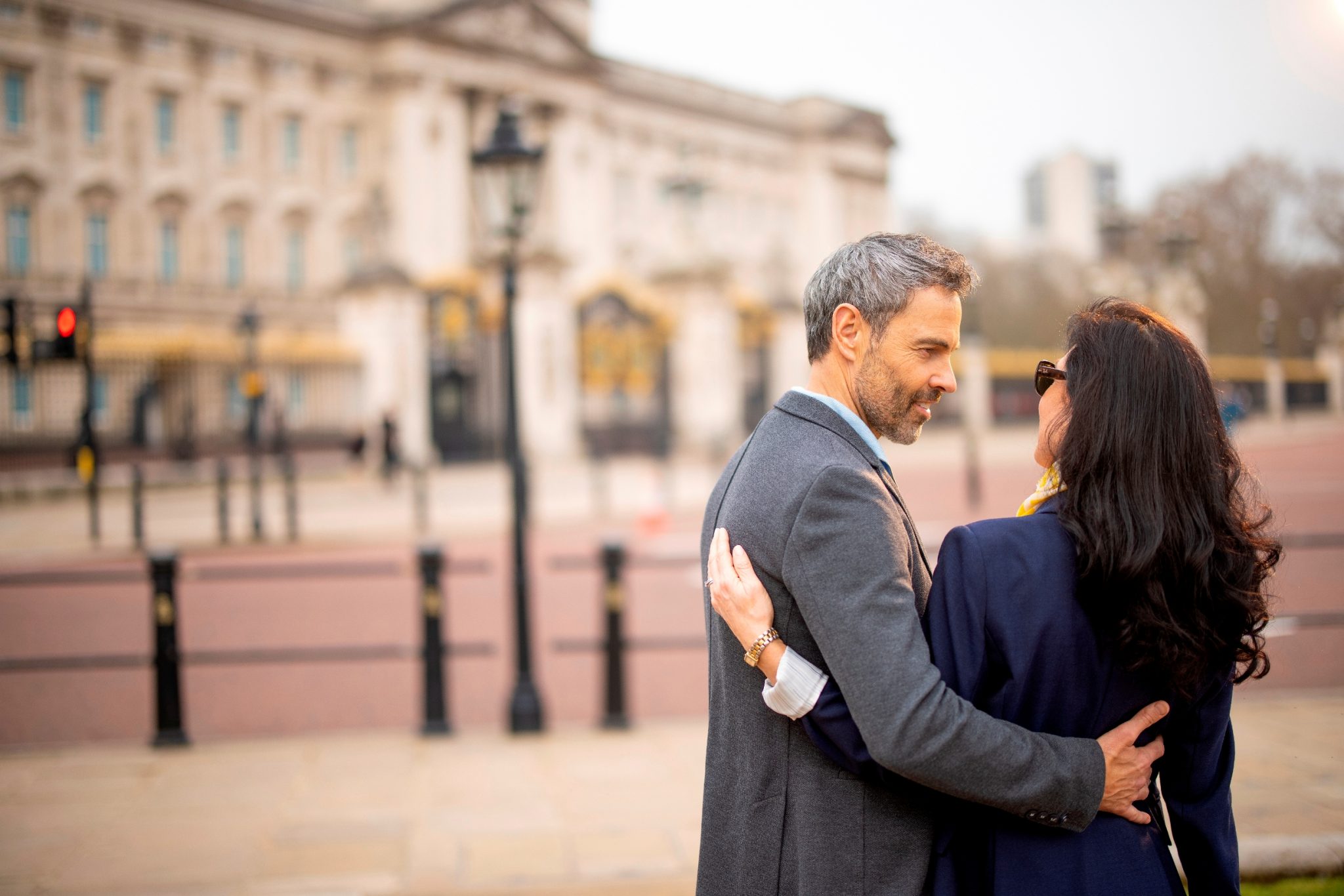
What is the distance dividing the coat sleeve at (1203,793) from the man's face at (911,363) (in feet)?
2.45

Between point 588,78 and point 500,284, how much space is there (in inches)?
795

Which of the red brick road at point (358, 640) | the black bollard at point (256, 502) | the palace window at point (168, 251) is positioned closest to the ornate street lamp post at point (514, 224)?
the red brick road at point (358, 640)

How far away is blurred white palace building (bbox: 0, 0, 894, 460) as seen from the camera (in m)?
26.4

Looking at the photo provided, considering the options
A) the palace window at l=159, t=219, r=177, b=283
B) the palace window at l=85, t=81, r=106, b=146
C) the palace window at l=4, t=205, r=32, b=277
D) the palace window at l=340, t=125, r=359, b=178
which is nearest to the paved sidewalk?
the palace window at l=4, t=205, r=32, b=277

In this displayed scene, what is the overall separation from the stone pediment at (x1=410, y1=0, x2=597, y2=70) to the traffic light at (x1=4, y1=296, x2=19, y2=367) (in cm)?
3176

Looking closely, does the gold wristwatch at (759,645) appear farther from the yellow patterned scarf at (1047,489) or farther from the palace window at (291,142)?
the palace window at (291,142)

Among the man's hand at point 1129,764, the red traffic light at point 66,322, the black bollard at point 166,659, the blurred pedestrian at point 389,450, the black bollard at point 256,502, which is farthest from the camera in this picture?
the blurred pedestrian at point 389,450

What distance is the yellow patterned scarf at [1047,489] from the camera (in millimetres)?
1981

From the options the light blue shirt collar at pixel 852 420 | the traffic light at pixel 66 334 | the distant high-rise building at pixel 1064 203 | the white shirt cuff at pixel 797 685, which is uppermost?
the distant high-rise building at pixel 1064 203

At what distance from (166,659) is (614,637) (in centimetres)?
257

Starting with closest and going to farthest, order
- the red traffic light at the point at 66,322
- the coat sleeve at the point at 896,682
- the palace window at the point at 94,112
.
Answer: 1. the coat sleeve at the point at 896,682
2. the red traffic light at the point at 66,322
3. the palace window at the point at 94,112

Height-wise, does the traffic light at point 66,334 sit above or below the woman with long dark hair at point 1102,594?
above

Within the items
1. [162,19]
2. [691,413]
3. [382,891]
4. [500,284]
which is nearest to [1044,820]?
[382,891]

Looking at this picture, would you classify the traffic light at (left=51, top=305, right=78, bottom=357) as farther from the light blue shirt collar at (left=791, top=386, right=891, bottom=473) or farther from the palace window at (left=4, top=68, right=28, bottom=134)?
the palace window at (left=4, top=68, right=28, bottom=134)
